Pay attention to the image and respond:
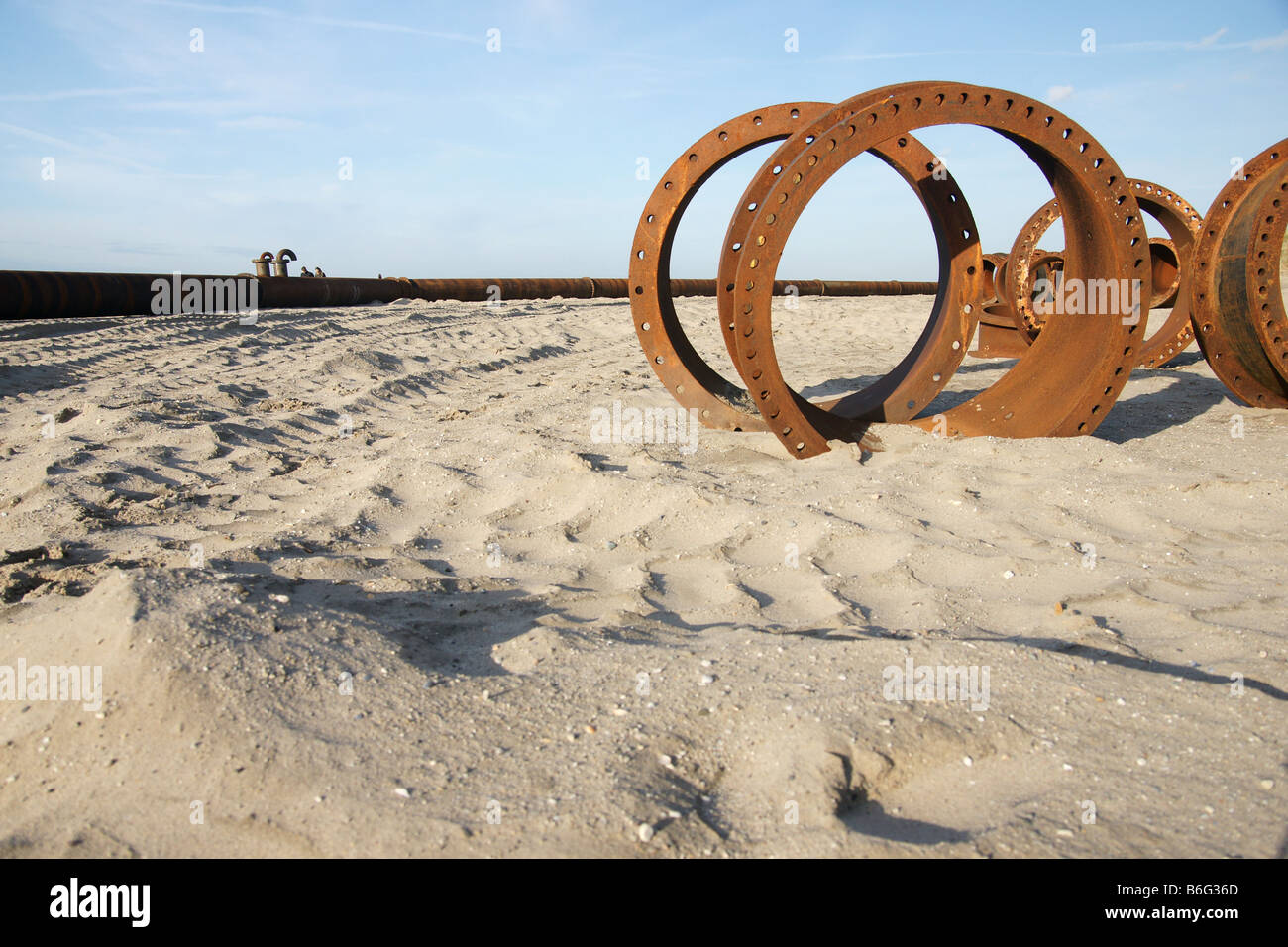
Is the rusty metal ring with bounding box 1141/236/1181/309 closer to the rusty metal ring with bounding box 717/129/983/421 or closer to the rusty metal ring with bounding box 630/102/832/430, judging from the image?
the rusty metal ring with bounding box 717/129/983/421

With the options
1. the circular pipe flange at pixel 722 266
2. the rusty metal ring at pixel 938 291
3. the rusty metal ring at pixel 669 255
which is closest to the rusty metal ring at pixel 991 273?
the rusty metal ring at pixel 938 291

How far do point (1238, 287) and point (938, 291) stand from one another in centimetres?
176

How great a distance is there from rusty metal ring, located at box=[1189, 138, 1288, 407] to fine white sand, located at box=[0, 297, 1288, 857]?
0.26 m

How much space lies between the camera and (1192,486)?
371 centimetres

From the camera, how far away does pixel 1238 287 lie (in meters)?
4.94

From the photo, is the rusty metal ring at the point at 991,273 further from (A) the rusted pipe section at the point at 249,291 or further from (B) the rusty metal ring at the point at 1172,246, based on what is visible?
(A) the rusted pipe section at the point at 249,291

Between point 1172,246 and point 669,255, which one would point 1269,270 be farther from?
point 669,255

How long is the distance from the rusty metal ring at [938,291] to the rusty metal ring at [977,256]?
69 millimetres

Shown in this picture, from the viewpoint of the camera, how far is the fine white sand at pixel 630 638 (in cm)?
158

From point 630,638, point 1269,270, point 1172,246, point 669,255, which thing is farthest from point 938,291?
point 1172,246

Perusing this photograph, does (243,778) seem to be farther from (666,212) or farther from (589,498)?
(666,212)

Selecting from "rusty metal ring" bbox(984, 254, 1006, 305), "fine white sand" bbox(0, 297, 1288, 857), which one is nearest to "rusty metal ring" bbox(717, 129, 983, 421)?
"fine white sand" bbox(0, 297, 1288, 857)

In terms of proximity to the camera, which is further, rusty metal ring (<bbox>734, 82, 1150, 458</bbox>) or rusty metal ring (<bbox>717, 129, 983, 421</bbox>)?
rusty metal ring (<bbox>717, 129, 983, 421</bbox>)

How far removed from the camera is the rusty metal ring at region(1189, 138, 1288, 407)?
487 centimetres
